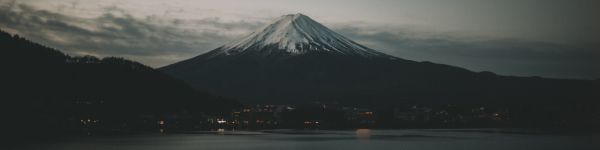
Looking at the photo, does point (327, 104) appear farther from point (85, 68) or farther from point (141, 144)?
point (141, 144)

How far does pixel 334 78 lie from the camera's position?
15788 centimetres

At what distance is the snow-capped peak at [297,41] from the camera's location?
→ 17188 cm

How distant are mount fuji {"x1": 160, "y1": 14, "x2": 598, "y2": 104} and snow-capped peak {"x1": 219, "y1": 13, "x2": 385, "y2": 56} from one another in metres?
0.23

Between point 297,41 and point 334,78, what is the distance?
21.3 meters

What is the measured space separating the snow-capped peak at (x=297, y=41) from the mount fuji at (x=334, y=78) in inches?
8.9

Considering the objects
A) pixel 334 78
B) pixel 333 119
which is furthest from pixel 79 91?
pixel 334 78

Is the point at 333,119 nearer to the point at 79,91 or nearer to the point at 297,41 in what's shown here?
the point at 79,91

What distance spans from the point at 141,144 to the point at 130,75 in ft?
126

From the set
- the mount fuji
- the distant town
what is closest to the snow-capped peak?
the mount fuji

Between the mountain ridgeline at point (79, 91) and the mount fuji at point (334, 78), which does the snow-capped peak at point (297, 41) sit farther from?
the mountain ridgeline at point (79, 91)

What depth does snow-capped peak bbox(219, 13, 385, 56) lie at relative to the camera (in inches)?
6767

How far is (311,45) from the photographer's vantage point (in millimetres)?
171625

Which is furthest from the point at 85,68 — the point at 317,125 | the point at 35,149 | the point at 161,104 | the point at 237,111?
the point at 35,149

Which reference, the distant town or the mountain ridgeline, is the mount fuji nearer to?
the distant town
